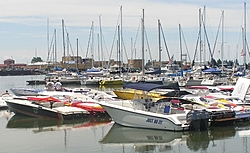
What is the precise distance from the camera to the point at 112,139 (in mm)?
22062

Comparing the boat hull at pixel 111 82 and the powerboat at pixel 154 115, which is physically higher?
A: the powerboat at pixel 154 115

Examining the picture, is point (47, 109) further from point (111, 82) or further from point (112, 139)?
point (111, 82)

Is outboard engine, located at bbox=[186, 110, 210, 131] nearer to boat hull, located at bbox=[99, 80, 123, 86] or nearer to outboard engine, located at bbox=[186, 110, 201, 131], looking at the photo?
outboard engine, located at bbox=[186, 110, 201, 131]

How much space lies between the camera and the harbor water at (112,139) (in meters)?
19.8

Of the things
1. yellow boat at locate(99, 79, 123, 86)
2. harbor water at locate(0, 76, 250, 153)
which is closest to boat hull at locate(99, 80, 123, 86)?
yellow boat at locate(99, 79, 123, 86)

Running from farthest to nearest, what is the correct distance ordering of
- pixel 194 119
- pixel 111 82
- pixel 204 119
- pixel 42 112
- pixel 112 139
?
1. pixel 111 82
2. pixel 42 112
3. pixel 204 119
4. pixel 112 139
5. pixel 194 119

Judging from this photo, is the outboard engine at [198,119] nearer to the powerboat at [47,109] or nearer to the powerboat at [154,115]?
the powerboat at [154,115]

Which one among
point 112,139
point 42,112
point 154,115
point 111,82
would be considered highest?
point 154,115

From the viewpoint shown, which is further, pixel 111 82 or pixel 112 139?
pixel 111 82

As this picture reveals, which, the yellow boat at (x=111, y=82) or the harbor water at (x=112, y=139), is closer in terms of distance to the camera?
the harbor water at (x=112, y=139)

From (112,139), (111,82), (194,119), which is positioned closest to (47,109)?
(112,139)

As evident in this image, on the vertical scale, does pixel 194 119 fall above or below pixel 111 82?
above

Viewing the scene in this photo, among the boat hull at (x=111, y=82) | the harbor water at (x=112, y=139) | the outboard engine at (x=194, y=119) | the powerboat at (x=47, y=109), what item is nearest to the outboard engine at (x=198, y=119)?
the outboard engine at (x=194, y=119)

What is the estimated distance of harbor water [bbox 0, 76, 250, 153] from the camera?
19.8 meters
